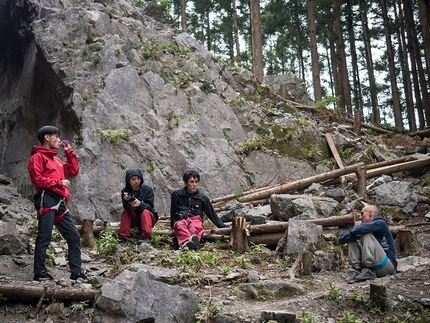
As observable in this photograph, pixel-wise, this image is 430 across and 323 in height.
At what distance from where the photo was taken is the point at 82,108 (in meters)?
12.2

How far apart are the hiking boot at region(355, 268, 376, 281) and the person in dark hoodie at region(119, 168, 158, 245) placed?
389cm

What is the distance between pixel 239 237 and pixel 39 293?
373cm

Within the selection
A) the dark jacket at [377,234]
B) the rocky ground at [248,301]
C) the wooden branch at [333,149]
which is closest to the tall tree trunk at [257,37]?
the wooden branch at [333,149]

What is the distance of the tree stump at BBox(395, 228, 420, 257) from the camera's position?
7.18 meters

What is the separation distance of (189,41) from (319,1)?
399 inches

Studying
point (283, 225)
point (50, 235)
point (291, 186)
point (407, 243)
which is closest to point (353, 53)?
point (291, 186)

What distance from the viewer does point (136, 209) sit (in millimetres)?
7848

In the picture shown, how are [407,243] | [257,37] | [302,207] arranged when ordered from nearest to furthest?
[407,243], [302,207], [257,37]

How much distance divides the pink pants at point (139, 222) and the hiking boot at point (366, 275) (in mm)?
3926

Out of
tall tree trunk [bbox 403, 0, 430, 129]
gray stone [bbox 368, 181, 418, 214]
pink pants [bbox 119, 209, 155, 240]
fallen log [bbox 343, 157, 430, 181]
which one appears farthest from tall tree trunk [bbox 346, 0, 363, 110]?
pink pants [bbox 119, 209, 155, 240]

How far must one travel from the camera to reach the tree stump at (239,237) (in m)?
7.44

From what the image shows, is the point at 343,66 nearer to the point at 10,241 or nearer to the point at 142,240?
the point at 142,240

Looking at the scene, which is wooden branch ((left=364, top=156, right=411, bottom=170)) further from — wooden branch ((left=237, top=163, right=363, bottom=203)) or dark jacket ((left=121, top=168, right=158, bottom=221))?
dark jacket ((left=121, top=168, right=158, bottom=221))

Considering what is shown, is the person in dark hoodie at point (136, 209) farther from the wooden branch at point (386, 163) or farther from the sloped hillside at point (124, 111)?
the wooden branch at point (386, 163)
